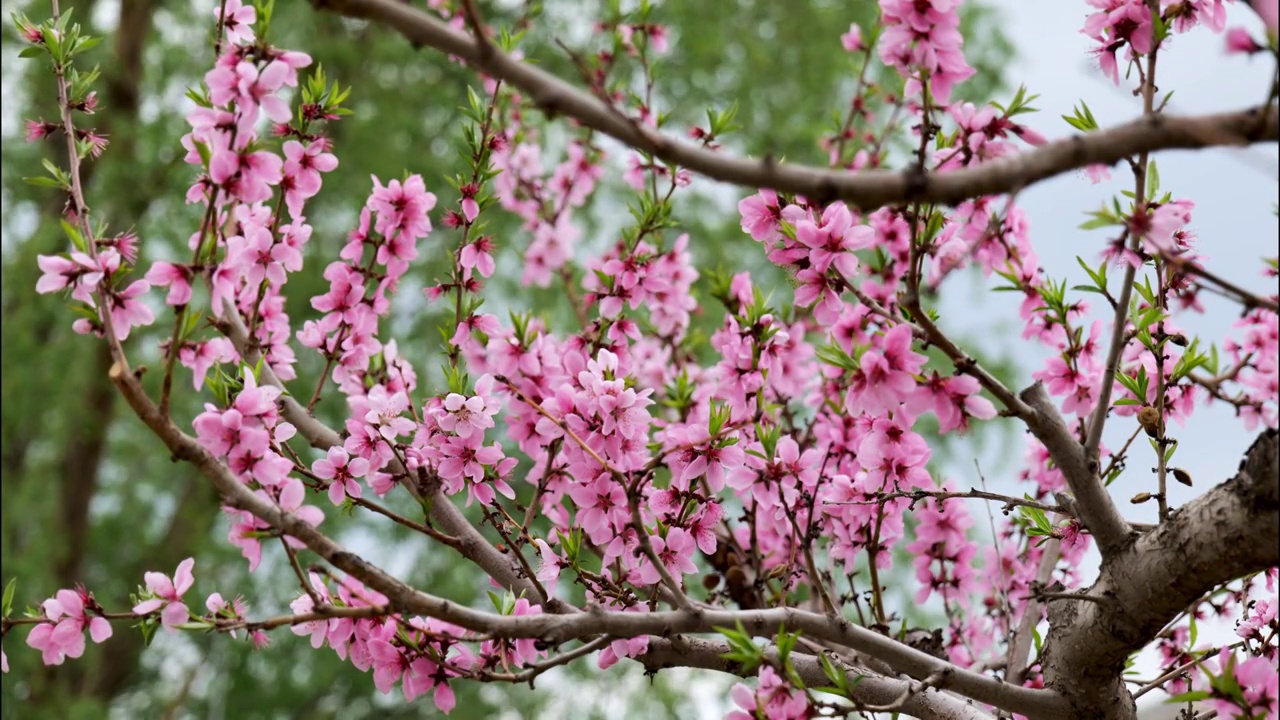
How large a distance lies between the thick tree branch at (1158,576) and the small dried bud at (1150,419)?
29 centimetres

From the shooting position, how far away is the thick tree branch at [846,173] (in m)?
1.30

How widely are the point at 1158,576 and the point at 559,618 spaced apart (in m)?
1.00

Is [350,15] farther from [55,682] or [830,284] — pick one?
[55,682]

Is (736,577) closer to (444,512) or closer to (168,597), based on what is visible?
(444,512)

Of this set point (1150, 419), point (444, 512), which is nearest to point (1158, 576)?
point (1150, 419)

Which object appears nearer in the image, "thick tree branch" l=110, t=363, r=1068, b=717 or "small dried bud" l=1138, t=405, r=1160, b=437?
"thick tree branch" l=110, t=363, r=1068, b=717

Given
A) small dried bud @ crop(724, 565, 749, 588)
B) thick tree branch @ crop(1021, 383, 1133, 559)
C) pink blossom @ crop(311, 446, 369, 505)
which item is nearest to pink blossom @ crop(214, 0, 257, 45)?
pink blossom @ crop(311, 446, 369, 505)

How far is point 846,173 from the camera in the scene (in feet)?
4.32

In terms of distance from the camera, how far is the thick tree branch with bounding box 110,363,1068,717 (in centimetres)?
159

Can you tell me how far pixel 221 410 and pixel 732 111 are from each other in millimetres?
1449

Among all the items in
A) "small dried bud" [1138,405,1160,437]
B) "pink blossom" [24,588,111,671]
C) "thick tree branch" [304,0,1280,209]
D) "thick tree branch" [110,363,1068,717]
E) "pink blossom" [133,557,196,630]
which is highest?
"small dried bud" [1138,405,1160,437]

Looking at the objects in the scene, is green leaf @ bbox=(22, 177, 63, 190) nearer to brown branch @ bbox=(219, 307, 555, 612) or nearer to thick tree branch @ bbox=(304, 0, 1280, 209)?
brown branch @ bbox=(219, 307, 555, 612)

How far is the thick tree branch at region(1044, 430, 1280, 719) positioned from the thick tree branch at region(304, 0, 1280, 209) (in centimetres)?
51

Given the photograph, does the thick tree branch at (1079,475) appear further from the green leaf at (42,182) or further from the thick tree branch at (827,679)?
the green leaf at (42,182)
